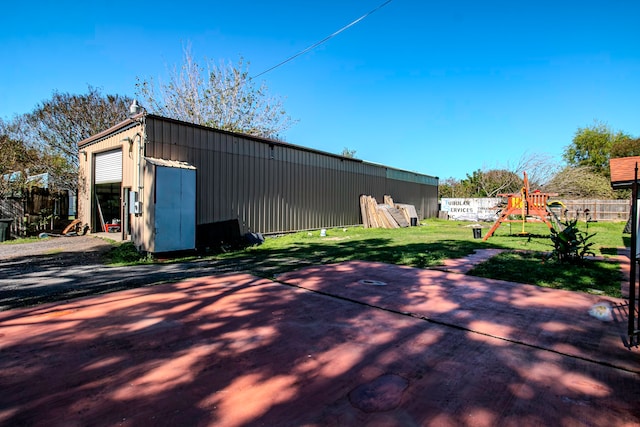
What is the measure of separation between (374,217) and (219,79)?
554 inches

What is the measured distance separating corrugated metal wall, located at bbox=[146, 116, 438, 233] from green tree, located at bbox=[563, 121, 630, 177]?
3188cm

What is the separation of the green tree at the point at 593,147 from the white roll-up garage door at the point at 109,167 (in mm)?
42116

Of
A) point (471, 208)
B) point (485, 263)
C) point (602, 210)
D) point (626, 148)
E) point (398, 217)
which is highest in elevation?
point (626, 148)

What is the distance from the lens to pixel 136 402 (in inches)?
86.2

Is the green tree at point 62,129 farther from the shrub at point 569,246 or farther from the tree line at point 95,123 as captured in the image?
the shrub at point 569,246

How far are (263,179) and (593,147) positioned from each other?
138 ft

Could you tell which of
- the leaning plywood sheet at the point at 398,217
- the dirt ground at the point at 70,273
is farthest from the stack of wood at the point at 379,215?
the dirt ground at the point at 70,273

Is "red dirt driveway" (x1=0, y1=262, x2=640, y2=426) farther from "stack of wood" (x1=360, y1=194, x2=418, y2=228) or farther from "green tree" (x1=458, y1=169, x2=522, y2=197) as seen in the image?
"green tree" (x1=458, y1=169, x2=522, y2=197)

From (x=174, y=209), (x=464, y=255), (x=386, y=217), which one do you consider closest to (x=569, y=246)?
(x=464, y=255)

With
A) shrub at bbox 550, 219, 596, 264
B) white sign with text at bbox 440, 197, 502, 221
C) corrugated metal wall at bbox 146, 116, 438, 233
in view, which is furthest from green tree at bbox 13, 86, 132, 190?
white sign with text at bbox 440, 197, 502, 221

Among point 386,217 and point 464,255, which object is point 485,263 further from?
point 386,217

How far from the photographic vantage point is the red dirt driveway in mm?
2088

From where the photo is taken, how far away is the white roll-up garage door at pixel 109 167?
459 inches

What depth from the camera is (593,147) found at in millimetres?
37750
